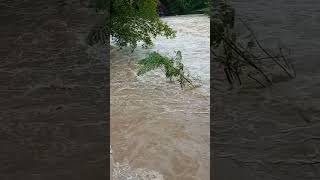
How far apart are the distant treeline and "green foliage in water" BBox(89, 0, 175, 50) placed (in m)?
0.06

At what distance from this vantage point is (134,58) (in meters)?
1.48

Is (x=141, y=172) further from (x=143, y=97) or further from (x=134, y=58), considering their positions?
(x=134, y=58)

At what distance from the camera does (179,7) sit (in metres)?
1.45

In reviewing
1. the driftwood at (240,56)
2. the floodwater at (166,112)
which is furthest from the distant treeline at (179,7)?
the driftwood at (240,56)

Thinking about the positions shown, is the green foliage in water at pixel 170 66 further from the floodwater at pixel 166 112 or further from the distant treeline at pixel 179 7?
the distant treeline at pixel 179 7

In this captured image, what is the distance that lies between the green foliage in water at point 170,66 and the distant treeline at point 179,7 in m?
0.13

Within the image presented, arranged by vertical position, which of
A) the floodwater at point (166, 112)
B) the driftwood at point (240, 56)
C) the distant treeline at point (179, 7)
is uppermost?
the distant treeline at point (179, 7)

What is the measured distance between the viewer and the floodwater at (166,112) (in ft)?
4.06

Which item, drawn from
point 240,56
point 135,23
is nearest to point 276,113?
point 240,56

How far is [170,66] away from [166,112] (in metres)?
0.14

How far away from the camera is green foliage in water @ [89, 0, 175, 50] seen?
1.15 meters

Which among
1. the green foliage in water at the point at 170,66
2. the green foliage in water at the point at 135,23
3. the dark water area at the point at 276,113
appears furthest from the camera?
the green foliage in water at the point at 170,66

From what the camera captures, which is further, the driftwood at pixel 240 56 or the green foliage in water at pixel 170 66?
the green foliage in water at pixel 170 66

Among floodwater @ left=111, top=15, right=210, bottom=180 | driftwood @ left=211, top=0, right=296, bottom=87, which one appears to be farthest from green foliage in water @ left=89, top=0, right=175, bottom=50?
driftwood @ left=211, top=0, right=296, bottom=87
